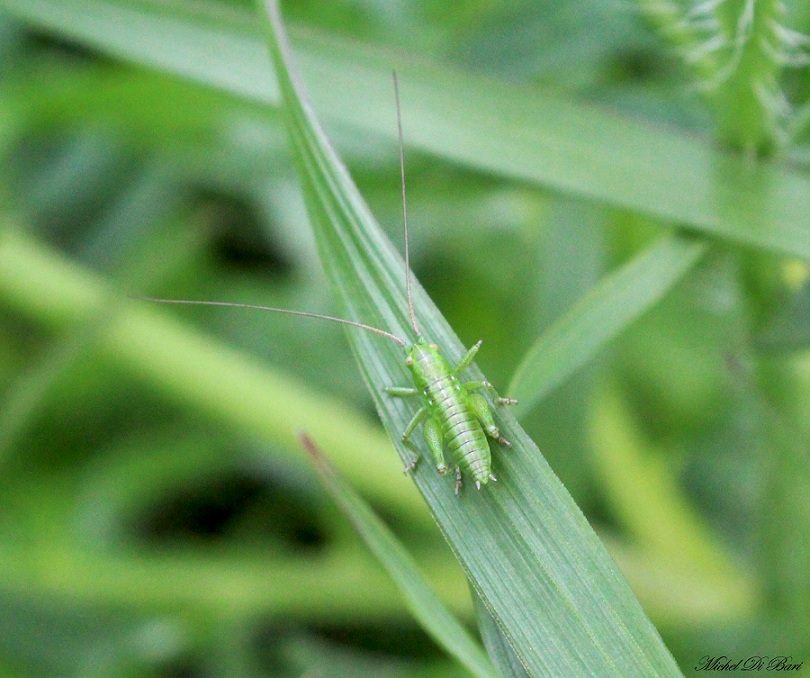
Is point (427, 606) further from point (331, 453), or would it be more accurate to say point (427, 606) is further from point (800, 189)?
point (331, 453)

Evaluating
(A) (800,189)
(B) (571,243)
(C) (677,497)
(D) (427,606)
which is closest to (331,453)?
(B) (571,243)

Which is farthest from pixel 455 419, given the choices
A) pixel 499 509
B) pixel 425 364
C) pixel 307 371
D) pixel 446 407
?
pixel 307 371

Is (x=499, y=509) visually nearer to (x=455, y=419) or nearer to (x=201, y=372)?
(x=455, y=419)

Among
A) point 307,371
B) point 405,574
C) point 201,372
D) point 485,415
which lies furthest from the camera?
point 307,371

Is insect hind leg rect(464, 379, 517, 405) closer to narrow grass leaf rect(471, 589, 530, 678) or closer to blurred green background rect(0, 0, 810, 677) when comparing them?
narrow grass leaf rect(471, 589, 530, 678)

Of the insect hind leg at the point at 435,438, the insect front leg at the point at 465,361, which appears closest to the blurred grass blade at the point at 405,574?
the insect hind leg at the point at 435,438

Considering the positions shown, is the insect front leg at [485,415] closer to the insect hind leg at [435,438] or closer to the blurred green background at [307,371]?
the insect hind leg at [435,438]

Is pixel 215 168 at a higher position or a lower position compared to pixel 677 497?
higher
